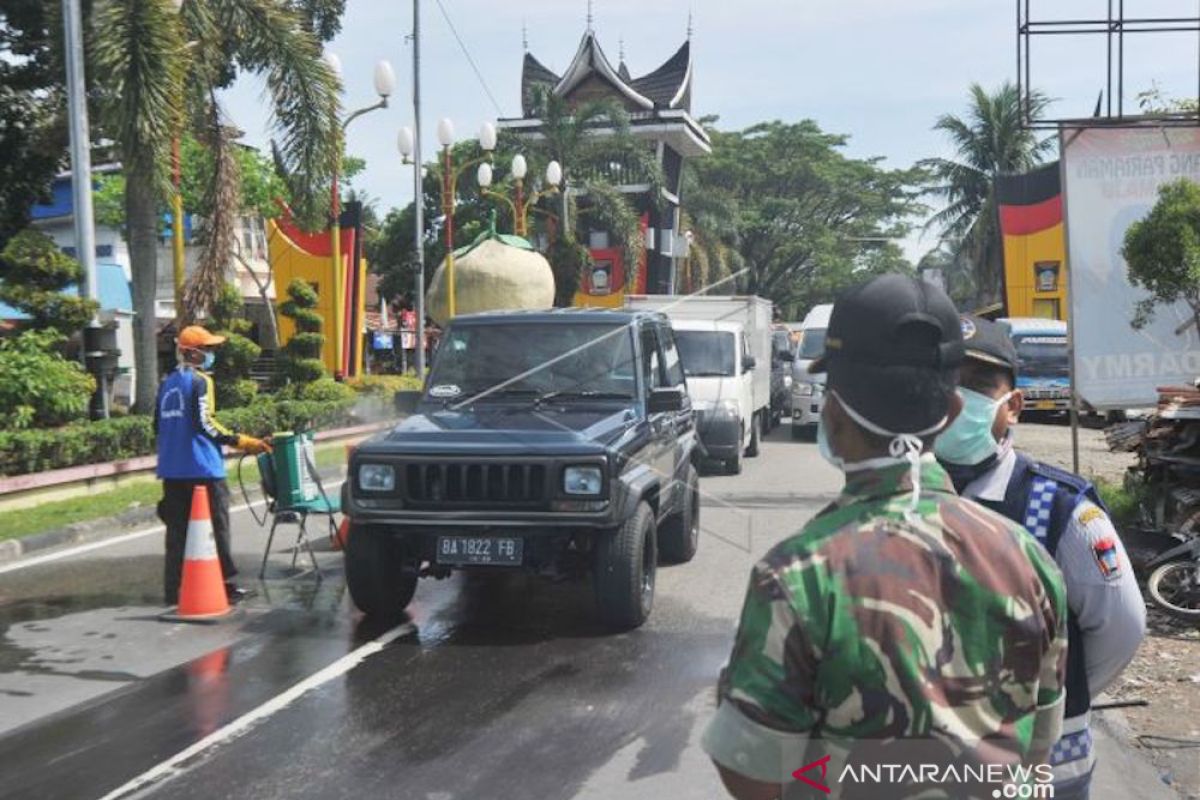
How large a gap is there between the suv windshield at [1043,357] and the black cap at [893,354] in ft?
75.4

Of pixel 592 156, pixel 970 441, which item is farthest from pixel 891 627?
pixel 592 156

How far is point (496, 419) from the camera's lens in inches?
263

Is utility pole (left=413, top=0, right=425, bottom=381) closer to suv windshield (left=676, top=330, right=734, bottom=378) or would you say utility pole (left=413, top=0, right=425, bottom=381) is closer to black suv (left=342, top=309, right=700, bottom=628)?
suv windshield (left=676, top=330, right=734, bottom=378)

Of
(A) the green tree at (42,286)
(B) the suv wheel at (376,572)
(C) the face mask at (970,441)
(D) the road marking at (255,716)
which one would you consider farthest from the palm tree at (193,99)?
(C) the face mask at (970,441)

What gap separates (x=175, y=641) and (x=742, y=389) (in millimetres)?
9919

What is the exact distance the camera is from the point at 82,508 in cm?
1107

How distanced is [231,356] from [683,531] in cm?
1164

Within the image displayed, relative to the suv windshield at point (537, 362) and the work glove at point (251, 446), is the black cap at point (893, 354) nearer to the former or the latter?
the suv windshield at point (537, 362)

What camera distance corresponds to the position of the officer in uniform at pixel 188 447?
7242 mm

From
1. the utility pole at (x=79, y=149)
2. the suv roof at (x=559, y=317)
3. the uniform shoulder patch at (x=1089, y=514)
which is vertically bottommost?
the uniform shoulder patch at (x=1089, y=514)

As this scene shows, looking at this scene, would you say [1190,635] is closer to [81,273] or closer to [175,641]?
[175,641]

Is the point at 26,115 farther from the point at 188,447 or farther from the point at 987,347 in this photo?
the point at 987,347

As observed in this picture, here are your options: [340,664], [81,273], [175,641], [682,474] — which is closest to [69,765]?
[340,664]

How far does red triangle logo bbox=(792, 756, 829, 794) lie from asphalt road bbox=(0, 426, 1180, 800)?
2.81 metres
